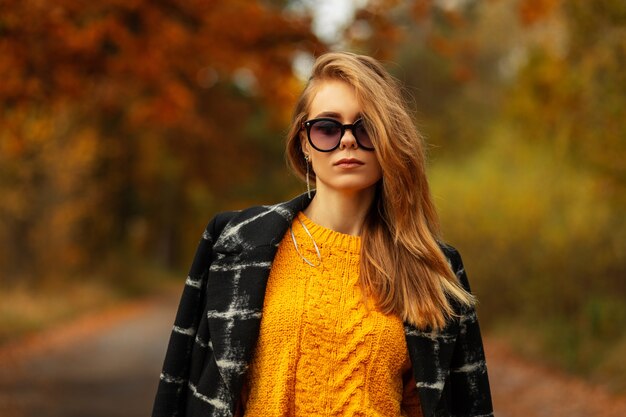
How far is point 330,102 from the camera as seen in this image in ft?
9.46

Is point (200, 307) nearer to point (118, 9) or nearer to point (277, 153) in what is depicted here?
point (118, 9)

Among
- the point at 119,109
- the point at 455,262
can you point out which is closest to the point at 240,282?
the point at 455,262

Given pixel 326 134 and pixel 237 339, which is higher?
pixel 326 134

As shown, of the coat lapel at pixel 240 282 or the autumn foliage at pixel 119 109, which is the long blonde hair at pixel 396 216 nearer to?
the coat lapel at pixel 240 282

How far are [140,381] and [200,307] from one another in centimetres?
844

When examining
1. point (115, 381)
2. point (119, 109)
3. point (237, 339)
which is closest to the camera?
point (237, 339)

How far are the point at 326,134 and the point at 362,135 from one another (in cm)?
12

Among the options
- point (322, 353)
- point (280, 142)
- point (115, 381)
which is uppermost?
point (280, 142)

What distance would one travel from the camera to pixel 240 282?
2859 millimetres

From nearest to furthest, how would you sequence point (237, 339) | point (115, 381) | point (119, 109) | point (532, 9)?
point (237, 339), point (115, 381), point (532, 9), point (119, 109)

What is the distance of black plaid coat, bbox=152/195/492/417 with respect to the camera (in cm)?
277

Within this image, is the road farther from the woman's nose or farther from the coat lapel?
the woman's nose

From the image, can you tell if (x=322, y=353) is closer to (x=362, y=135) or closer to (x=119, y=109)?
(x=362, y=135)

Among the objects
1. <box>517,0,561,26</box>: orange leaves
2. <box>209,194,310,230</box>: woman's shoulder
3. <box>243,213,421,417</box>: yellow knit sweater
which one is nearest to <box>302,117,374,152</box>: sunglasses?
<box>209,194,310,230</box>: woman's shoulder
